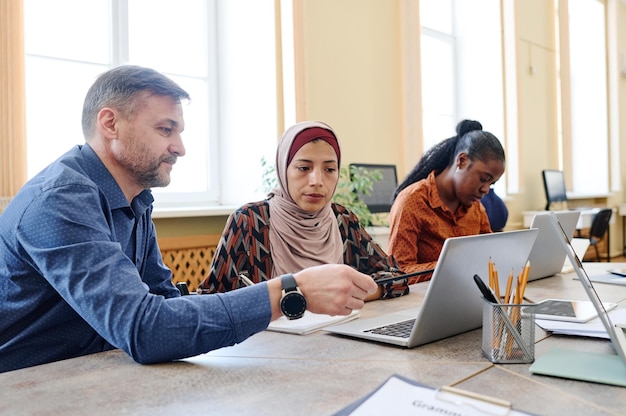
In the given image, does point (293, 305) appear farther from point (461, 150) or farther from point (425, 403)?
point (461, 150)

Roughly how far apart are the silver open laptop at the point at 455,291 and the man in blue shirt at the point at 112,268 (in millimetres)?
110

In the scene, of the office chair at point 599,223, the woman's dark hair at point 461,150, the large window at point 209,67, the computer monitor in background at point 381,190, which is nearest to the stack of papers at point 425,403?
the woman's dark hair at point 461,150

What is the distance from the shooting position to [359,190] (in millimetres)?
3729

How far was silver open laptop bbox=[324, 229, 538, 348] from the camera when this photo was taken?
1.08m

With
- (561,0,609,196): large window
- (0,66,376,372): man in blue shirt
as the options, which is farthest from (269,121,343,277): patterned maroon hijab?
(561,0,609,196): large window

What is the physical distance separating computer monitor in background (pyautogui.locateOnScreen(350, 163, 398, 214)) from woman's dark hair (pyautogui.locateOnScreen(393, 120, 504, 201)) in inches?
45.6

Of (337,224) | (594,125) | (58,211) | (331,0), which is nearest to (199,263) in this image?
(337,224)

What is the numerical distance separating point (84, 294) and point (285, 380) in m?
0.41

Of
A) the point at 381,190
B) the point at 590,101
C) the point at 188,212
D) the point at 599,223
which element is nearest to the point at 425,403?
the point at 188,212

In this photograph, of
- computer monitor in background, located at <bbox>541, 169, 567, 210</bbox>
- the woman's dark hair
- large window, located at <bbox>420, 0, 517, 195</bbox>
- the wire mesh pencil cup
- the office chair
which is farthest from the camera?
the office chair

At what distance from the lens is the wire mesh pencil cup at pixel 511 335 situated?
1.01 meters

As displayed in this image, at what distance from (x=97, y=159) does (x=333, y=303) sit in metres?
0.64

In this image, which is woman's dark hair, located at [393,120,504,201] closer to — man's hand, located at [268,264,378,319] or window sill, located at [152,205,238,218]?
window sill, located at [152,205,238,218]

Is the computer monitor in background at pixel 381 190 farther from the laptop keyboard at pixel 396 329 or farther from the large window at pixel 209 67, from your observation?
the laptop keyboard at pixel 396 329
